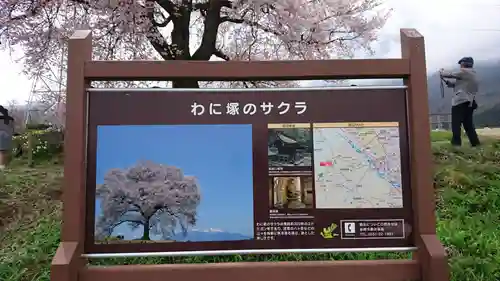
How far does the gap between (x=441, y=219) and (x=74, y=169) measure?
3373 millimetres

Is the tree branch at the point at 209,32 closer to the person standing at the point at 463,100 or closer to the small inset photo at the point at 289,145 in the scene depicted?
the person standing at the point at 463,100

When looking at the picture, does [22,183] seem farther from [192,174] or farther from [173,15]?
[173,15]

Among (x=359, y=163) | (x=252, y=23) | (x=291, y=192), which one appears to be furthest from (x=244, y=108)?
(x=252, y=23)

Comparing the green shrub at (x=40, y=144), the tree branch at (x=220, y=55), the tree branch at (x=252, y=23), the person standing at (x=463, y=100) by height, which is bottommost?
the green shrub at (x=40, y=144)

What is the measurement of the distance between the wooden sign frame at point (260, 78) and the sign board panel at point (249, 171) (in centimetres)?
7

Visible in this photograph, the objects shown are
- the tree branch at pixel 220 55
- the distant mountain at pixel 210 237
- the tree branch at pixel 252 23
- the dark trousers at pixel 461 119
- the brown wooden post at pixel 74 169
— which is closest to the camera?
the brown wooden post at pixel 74 169

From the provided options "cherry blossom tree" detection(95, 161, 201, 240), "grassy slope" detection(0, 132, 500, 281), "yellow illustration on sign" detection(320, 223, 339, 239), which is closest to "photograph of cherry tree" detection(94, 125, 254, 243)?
"cherry blossom tree" detection(95, 161, 201, 240)

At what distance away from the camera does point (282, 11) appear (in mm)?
8391

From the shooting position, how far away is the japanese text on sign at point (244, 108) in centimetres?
272

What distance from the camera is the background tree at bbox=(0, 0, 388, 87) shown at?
7613 mm

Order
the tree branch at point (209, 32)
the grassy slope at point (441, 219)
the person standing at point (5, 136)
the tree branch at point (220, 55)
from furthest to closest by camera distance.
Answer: the tree branch at point (220, 55) → the tree branch at point (209, 32) → the person standing at point (5, 136) → the grassy slope at point (441, 219)

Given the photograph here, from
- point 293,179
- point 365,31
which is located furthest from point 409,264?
point 365,31

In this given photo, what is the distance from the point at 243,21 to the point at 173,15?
4.46ft

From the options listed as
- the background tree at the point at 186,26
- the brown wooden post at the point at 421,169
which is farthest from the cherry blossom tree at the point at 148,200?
the background tree at the point at 186,26
